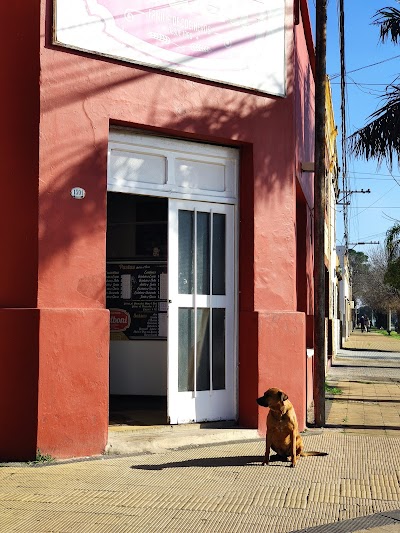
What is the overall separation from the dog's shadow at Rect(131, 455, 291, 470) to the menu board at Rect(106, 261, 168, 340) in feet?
12.5

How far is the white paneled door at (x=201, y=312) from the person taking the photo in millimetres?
9086

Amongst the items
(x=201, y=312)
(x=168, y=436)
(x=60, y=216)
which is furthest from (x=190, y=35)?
(x=168, y=436)

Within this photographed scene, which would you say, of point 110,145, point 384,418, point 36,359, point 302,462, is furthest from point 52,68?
point 384,418

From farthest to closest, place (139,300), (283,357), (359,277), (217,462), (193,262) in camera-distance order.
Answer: (359,277)
(139,300)
(283,357)
(193,262)
(217,462)

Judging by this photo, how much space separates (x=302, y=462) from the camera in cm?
793

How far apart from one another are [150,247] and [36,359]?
14.8ft

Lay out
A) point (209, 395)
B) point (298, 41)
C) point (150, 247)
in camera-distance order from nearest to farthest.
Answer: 1. point (209, 395)
2. point (298, 41)
3. point (150, 247)

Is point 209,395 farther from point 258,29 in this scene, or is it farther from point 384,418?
point 258,29

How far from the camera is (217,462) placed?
307 inches

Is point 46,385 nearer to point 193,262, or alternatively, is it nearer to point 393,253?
point 193,262

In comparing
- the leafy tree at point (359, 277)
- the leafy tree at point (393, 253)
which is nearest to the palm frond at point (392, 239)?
the leafy tree at point (393, 253)

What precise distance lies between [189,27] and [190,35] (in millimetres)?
91

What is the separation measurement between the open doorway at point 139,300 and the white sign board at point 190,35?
2.73 m

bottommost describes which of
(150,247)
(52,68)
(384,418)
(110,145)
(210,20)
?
(384,418)
